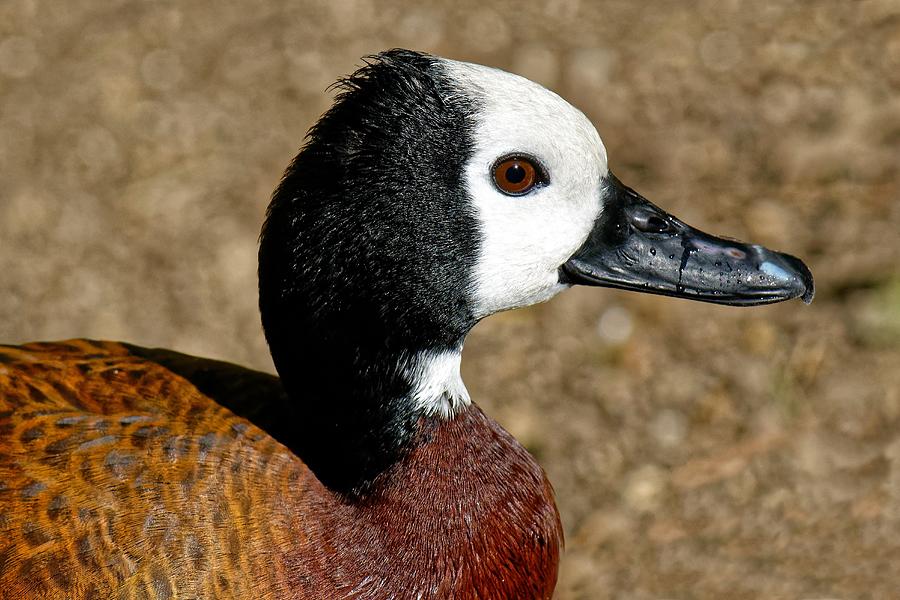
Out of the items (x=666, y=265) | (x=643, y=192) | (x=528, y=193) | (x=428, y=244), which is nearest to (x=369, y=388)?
(x=428, y=244)

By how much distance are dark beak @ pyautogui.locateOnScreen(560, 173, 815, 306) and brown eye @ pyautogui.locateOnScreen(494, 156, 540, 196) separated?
0.63 feet

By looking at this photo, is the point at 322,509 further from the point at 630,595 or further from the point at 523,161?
the point at 630,595

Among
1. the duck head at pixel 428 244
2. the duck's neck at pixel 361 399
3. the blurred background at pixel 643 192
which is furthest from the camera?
the blurred background at pixel 643 192

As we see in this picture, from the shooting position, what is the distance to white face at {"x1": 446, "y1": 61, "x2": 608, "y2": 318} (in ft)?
6.26

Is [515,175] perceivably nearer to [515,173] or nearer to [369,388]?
[515,173]

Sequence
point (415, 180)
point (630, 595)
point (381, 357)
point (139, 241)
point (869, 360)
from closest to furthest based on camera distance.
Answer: point (415, 180) < point (381, 357) < point (630, 595) < point (869, 360) < point (139, 241)

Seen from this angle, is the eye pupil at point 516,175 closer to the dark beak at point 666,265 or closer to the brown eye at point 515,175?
the brown eye at point 515,175

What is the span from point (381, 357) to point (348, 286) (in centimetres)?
18

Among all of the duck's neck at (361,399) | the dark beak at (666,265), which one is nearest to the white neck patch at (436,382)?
the duck's neck at (361,399)

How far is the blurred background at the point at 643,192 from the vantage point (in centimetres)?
311

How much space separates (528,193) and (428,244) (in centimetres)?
20

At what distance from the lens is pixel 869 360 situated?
3363 mm

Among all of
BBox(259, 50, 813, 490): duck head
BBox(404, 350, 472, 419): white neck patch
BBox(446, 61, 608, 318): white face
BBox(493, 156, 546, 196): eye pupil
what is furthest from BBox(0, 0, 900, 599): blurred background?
BBox(493, 156, 546, 196): eye pupil

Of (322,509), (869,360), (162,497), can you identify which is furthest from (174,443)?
(869,360)
